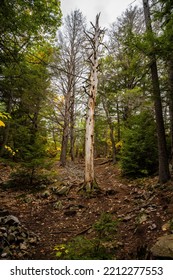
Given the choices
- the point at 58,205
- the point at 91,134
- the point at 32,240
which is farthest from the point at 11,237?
the point at 91,134

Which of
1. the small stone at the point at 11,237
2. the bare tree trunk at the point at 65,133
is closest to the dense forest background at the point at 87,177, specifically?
the small stone at the point at 11,237

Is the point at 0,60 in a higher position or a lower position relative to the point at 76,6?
lower

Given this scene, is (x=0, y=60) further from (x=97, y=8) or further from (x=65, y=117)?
(x=65, y=117)

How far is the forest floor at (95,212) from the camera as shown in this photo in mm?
4035

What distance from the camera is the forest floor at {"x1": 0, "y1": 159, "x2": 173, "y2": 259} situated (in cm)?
A: 403

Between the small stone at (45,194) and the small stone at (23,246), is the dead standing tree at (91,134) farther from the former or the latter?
the small stone at (23,246)

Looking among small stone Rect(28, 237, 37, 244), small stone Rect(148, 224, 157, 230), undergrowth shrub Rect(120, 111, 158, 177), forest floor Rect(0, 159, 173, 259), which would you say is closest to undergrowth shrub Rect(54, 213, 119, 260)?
forest floor Rect(0, 159, 173, 259)

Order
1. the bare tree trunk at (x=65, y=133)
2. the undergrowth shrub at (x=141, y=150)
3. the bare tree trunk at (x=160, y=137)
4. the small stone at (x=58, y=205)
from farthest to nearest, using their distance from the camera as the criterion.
Result: the bare tree trunk at (x=65, y=133)
the undergrowth shrub at (x=141, y=150)
the bare tree trunk at (x=160, y=137)
the small stone at (x=58, y=205)

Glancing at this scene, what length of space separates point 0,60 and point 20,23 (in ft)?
4.65

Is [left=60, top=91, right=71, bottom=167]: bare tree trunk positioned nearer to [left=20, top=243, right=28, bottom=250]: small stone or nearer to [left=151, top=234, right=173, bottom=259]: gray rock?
[left=20, top=243, right=28, bottom=250]: small stone

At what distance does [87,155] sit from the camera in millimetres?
8492

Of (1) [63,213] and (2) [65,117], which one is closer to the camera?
(1) [63,213]

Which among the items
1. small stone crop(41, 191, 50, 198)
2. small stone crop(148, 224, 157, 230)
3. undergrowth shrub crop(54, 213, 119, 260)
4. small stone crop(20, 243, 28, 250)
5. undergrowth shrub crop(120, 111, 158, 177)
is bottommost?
small stone crop(20, 243, 28, 250)
